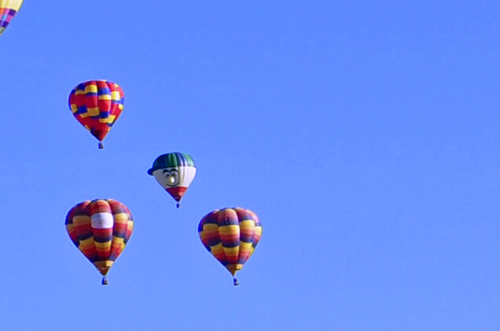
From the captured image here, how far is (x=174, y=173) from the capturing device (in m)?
72.0

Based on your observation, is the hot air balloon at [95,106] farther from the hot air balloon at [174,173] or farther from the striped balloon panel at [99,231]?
the striped balloon panel at [99,231]

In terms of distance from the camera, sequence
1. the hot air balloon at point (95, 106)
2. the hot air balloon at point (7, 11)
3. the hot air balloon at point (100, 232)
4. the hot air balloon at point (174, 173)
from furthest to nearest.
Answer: the hot air balloon at point (174, 173), the hot air balloon at point (95, 106), the hot air balloon at point (100, 232), the hot air balloon at point (7, 11)

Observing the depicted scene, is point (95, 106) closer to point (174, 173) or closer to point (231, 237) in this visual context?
point (174, 173)

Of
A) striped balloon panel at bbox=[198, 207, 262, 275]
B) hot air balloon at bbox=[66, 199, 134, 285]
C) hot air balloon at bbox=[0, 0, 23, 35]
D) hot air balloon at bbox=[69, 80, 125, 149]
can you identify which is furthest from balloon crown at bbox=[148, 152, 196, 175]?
hot air balloon at bbox=[0, 0, 23, 35]

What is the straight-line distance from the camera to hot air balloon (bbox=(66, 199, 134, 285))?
6700cm

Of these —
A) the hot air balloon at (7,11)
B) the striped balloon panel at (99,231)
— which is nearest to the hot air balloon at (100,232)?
the striped balloon panel at (99,231)

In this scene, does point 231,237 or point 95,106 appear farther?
point 95,106

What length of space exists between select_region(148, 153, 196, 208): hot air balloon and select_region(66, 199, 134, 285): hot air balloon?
15.5 ft

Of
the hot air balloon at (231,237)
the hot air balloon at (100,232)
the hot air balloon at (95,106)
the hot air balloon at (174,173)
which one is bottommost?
the hot air balloon at (100,232)

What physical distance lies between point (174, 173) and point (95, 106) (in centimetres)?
392

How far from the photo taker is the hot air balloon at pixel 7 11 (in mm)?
65812

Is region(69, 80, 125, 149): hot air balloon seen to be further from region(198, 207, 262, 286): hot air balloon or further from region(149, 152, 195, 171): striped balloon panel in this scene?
region(198, 207, 262, 286): hot air balloon

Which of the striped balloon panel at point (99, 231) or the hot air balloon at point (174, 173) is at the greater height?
the hot air balloon at point (174, 173)

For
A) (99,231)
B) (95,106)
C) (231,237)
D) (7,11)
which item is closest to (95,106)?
(95,106)
